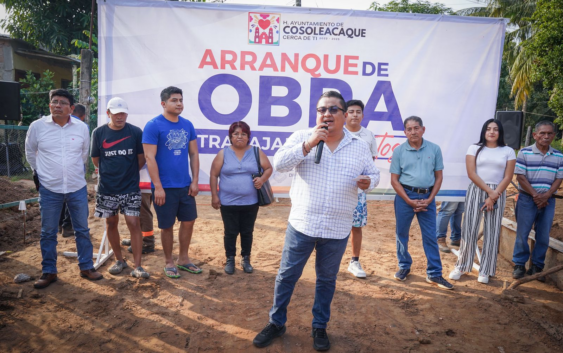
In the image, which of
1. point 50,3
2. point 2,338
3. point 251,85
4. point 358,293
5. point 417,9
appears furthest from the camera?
point 417,9

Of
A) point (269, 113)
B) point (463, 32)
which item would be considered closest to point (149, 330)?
point (269, 113)

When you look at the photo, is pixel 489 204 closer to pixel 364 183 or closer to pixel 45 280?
pixel 364 183

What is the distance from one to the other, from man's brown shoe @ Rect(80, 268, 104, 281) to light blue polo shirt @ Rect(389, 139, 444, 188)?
11.3 ft

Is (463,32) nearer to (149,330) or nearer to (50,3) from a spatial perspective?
(149,330)

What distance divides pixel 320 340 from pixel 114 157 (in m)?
2.78

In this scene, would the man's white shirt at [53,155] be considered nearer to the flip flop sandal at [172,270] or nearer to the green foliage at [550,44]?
the flip flop sandal at [172,270]

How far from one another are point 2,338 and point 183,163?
214cm

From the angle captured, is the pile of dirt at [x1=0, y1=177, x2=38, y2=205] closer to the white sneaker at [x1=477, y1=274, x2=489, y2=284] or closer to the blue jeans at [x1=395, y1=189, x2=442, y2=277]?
the blue jeans at [x1=395, y1=189, x2=442, y2=277]

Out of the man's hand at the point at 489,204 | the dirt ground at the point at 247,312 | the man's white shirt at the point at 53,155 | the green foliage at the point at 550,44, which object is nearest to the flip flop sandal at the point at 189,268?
the dirt ground at the point at 247,312

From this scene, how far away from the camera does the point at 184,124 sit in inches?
165

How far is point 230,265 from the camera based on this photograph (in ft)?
14.7

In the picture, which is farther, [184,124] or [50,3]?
[50,3]

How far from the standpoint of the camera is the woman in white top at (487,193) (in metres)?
4.29

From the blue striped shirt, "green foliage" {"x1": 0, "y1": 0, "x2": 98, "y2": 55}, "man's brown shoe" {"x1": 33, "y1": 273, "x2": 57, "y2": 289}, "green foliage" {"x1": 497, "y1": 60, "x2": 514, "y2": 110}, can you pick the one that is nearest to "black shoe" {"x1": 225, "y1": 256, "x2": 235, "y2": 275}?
"man's brown shoe" {"x1": 33, "y1": 273, "x2": 57, "y2": 289}
